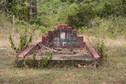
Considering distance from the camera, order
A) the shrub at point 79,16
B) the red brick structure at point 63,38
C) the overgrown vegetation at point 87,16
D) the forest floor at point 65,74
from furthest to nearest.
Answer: the shrub at point 79,16 → the overgrown vegetation at point 87,16 → the red brick structure at point 63,38 → the forest floor at point 65,74

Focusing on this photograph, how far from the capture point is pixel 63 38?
10.2m

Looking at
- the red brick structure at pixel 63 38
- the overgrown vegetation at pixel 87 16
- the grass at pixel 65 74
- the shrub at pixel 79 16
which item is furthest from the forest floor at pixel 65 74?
the shrub at pixel 79 16

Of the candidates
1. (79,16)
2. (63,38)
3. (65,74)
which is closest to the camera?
(65,74)

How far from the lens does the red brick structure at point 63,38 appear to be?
33.4 feet

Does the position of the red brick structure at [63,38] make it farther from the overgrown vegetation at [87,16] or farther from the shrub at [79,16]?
the shrub at [79,16]

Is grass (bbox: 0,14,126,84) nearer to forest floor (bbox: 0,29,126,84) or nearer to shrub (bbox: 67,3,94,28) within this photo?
forest floor (bbox: 0,29,126,84)

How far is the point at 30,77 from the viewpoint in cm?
684

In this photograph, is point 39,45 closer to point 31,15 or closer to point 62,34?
point 62,34

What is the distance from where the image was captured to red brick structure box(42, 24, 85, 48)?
1017 cm

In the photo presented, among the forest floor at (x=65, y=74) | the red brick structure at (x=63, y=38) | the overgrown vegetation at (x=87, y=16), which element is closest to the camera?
the forest floor at (x=65, y=74)

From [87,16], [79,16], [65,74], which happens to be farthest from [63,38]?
[87,16]

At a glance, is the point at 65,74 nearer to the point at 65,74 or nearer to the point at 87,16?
the point at 65,74

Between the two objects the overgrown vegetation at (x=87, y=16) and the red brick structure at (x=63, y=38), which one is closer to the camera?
the red brick structure at (x=63, y=38)

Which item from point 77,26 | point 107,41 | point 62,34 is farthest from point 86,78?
point 77,26
